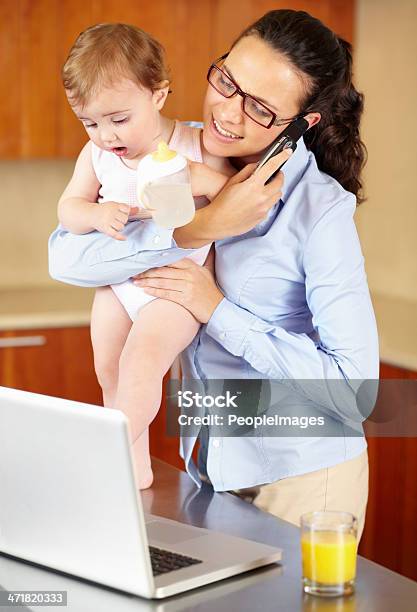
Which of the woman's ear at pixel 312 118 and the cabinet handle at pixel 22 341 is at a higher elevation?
the woman's ear at pixel 312 118

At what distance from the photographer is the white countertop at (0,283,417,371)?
3.14m

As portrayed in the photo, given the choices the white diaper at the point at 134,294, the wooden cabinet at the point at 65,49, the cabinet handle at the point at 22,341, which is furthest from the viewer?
the wooden cabinet at the point at 65,49

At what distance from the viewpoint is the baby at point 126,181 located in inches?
63.6

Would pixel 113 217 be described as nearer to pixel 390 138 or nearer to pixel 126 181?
pixel 126 181

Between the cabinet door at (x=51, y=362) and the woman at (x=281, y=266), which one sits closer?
the woman at (x=281, y=266)

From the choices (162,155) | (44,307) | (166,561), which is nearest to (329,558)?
(166,561)

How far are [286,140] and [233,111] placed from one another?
0.11 meters

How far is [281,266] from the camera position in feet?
5.81

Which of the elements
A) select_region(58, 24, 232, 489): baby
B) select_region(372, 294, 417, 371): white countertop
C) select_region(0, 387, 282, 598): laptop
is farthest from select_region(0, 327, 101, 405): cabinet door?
select_region(0, 387, 282, 598): laptop

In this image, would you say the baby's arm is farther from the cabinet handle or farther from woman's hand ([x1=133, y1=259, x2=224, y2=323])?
the cabinet handle

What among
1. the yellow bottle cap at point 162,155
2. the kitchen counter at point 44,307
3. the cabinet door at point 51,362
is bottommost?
the cabinet door at point 51,362

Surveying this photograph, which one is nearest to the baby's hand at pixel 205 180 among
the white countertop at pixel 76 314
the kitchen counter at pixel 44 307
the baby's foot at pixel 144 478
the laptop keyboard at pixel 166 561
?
the baby's foot at pixel 144 478

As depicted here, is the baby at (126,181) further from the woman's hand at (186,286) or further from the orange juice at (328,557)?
the orange juice at (328,557)

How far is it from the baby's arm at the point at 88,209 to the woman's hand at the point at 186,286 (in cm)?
14
